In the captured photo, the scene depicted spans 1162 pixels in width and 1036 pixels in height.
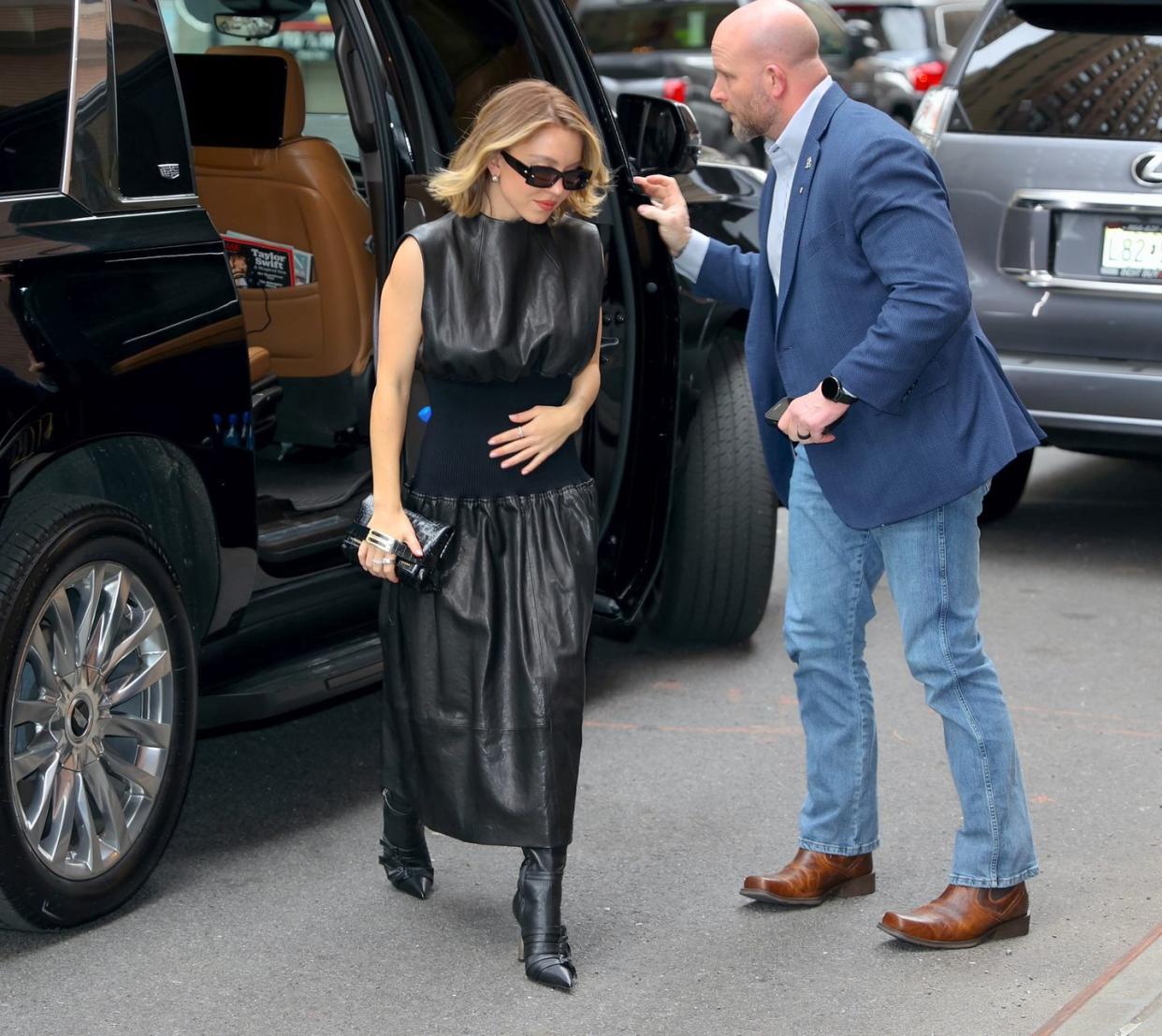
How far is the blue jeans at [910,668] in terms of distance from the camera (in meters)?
3.64

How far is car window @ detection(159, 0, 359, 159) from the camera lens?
5203 millimetres

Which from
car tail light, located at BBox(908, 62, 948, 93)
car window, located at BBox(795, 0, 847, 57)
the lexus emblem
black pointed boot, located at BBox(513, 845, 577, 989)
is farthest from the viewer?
car tail light, located at BBox(908, 62, 948, 93)

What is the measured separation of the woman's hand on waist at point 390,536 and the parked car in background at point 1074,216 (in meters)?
3.14

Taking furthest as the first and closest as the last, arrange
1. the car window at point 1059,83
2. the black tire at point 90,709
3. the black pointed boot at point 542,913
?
the car window at point 1059,83 → the black pointed boot at point 542,913 → the black tire at point 90,709

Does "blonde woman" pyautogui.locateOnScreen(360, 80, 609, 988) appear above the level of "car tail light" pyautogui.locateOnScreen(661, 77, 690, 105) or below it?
above

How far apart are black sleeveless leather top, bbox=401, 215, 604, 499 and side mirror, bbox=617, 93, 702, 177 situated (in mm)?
1045

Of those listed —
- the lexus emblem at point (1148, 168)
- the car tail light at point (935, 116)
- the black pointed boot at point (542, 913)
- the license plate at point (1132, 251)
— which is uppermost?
the car tail light at point (935, 116)

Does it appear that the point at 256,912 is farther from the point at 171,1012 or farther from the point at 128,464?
the point at 128,464

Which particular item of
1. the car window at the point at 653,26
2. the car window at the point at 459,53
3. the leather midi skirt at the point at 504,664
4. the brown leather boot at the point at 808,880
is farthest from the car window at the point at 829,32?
the leather midi skirt at the point at 504,664

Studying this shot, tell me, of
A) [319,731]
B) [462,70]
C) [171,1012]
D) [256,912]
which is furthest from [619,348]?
[171,1012]

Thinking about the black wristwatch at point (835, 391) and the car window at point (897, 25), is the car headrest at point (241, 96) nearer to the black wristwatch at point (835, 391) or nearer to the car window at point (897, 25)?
the black wristwatch at point (835, 391)

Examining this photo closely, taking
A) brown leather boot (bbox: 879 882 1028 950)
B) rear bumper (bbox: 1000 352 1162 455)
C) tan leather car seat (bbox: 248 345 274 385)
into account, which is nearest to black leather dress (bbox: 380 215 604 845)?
brown leather boot (bbox: 879 882 1028 950)

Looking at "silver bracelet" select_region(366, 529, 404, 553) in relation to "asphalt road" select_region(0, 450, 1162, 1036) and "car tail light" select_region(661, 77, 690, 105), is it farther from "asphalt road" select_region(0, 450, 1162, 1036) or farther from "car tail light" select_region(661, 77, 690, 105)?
"car tail light" select_region(661, 77, 690, 105)

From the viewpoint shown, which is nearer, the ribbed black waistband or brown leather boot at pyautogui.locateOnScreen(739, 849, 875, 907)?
the ribbed black waistband
